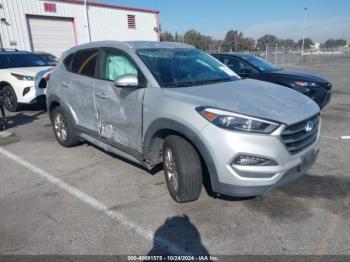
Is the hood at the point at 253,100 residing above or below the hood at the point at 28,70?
below

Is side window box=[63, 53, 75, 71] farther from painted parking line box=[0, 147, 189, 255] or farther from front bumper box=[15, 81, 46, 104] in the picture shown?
front bumper box=[15, 81, 46, 104]

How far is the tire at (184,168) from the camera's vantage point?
120 inches

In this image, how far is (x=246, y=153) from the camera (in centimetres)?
271

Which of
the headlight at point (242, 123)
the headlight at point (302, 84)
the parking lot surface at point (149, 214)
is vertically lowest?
the parking lot surface at point (149, 214)

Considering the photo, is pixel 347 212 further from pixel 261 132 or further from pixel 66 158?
pixel 66 158

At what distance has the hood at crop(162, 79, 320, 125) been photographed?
2.87 m

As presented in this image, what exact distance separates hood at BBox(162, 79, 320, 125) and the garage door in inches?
744

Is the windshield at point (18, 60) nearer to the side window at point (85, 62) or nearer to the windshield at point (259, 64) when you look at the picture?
the side window at point (85, 62)

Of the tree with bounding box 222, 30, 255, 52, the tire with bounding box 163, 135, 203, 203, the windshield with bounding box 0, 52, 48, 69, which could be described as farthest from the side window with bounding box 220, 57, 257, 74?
the tree with bounding box 222, 30, 255, 52

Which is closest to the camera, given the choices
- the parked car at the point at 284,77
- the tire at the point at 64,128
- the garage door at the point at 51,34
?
the tire at the point at 64,128

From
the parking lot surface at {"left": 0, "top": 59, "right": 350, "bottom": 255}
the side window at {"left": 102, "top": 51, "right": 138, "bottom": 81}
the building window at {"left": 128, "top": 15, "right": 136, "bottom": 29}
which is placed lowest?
the parking lot surface at {"left": 0, "top": 59, "right": 350, "bottom": 255}

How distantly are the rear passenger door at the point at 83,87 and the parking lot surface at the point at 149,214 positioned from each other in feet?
2.26

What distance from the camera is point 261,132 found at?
8.99ft

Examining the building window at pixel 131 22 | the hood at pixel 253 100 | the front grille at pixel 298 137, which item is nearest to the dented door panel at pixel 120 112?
the hood at pixel 253 100
